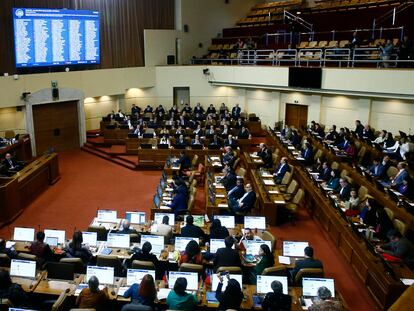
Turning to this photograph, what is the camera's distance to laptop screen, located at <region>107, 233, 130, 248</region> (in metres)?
8.70

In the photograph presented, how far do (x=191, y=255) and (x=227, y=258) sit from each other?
66 cm

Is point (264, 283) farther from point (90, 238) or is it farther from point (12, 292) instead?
point (12, 292)

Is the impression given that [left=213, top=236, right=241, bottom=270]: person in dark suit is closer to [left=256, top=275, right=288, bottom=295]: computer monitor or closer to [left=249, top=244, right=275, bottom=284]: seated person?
[left=249, top=244, right=275, bottom=284]: seated person

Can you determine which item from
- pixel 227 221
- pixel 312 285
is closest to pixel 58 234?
pixel 227 221

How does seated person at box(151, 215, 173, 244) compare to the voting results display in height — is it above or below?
below

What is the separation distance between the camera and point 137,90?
25812 millimetres

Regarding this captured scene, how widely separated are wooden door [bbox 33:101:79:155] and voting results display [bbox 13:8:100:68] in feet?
6.97

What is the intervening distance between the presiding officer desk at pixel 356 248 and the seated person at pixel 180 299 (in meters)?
3.48

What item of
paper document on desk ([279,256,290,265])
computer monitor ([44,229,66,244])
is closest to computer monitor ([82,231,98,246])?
computer monitor ([44,229,66,244])

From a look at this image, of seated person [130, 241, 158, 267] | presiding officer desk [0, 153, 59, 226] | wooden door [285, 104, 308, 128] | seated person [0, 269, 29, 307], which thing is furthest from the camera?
wooden door [285, 104, 308, 128]

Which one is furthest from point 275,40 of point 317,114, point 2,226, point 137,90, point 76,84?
point 2,226

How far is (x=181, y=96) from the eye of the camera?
87.1ft


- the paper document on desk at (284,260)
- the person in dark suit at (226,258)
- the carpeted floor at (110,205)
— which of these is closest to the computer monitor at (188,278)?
the person in dark suit at (226,258)

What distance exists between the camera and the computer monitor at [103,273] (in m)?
7.27
